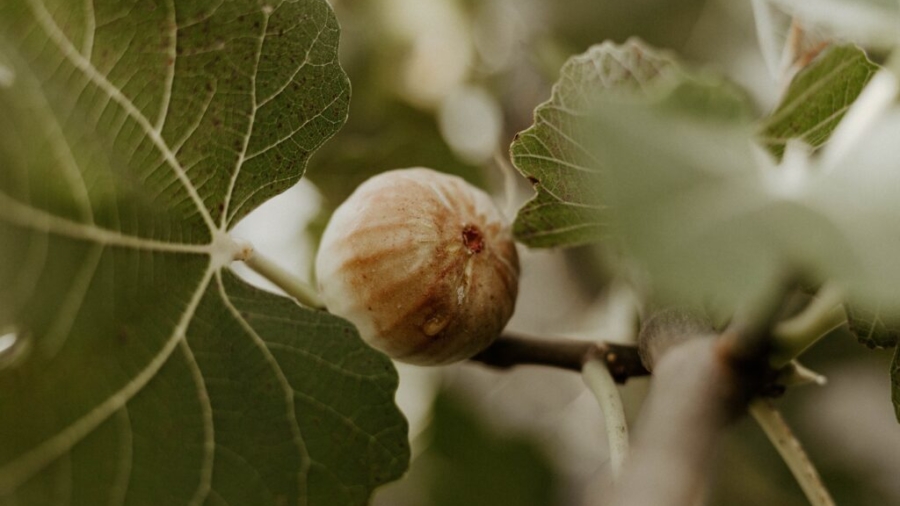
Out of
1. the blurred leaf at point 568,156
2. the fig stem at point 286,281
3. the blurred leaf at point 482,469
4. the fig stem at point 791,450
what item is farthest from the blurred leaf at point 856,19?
the blurred leaf at point 482,469

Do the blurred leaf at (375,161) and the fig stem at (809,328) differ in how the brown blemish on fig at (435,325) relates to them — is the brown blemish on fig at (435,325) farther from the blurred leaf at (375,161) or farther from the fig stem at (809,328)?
the blurred leaf at (375,161)

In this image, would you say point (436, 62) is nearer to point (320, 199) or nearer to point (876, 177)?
point (320, 199)

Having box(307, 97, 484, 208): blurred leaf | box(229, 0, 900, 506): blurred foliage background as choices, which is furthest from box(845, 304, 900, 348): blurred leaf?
box(307, 97, 484, 208): blurred leaf

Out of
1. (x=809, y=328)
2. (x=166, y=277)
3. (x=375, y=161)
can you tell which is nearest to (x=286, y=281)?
(x=166, y=277)

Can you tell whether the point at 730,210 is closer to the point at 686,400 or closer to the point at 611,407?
the point at 686,400

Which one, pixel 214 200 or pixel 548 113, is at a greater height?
pixel 548 113

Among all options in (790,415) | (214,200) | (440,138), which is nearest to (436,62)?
(440,138)

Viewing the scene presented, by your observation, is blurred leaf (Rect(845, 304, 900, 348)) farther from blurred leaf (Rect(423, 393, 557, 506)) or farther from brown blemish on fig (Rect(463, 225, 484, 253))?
blurred leaf (Rect(423, 393, 557, 506))
